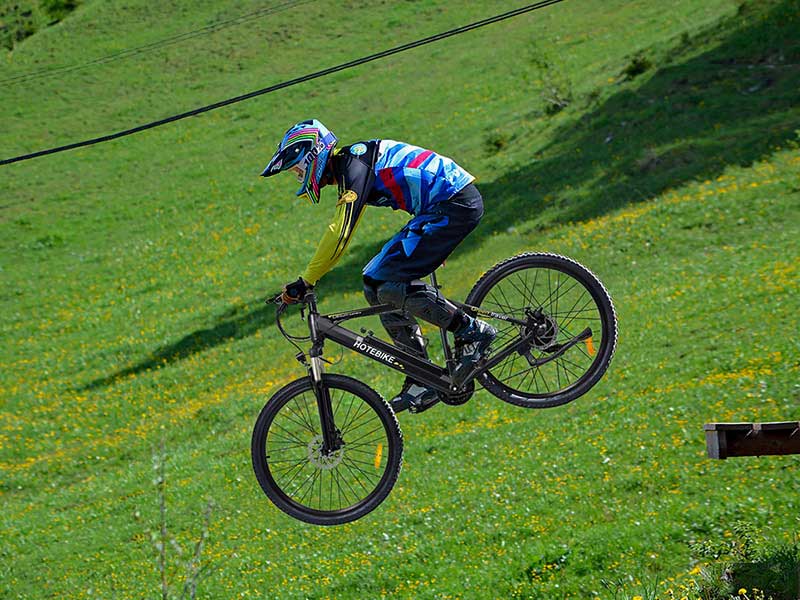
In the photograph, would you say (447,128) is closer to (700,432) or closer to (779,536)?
(700,432)

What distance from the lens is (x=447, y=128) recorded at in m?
43.7

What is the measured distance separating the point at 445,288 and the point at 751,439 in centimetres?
1709

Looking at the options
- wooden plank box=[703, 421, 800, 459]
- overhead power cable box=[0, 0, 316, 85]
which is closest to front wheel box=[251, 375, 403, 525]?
wooden plank box=[703, 421, 800, 459]

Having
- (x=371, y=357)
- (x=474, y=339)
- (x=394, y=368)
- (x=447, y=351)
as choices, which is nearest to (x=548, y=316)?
(x=474, y=339)

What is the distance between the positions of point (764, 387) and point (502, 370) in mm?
10597

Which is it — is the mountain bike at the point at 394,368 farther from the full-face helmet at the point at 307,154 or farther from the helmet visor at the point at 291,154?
the helmet visor at the point at 291,154

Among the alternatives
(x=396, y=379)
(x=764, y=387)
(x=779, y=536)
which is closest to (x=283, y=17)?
(x=396, y=379)

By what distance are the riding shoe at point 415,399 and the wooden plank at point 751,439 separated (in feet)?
8.47

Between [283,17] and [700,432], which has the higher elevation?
[283,17]

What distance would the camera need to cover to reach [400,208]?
830cm

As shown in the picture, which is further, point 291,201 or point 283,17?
point 283,17

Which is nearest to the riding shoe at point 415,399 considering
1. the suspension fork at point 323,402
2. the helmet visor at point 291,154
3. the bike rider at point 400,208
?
the bike rider at point 400,208

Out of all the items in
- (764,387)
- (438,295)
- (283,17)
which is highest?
(283,17)

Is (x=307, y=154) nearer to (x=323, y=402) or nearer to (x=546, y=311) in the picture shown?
(x=323, y=402)
